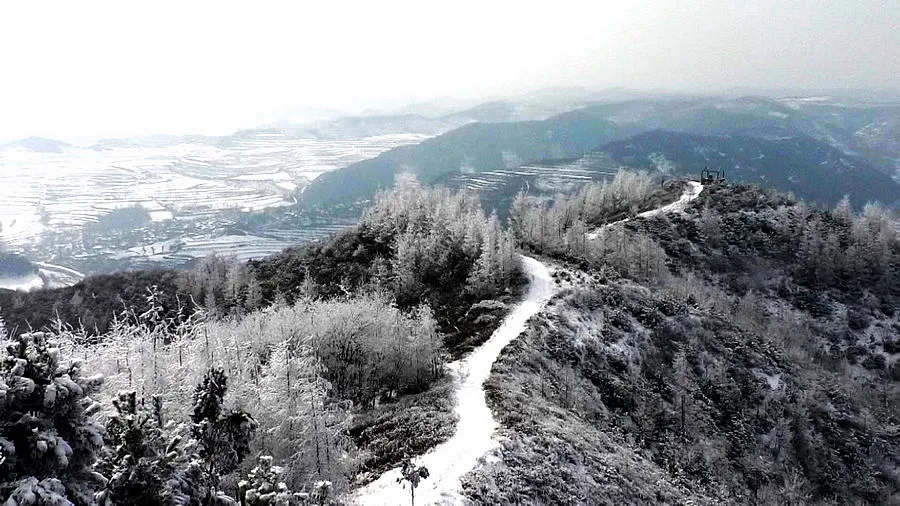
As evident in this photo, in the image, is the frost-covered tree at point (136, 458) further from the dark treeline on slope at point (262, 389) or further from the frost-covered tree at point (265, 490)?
the frost-covered tree at point (265, 490)

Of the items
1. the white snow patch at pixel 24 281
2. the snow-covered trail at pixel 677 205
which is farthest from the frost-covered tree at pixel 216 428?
the white snow patch at pixel 24 281

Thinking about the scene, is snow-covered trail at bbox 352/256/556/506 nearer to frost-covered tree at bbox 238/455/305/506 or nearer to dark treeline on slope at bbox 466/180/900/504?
dark treeline on slope at bbox 466/180/900/504

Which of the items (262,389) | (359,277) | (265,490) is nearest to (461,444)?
(262,389)

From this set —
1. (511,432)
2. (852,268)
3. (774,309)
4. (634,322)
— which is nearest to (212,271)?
(634,322)

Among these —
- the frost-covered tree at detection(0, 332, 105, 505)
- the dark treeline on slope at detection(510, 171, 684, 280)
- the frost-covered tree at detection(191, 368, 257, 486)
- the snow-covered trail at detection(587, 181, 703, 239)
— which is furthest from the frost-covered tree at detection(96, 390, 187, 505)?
the snow-covered trail at detection(587, 181, 703, 239)

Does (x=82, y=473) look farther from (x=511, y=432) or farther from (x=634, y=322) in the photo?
(x=634, y=322)

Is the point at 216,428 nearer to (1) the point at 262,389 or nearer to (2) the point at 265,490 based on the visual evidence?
(2) the point at 265,490
